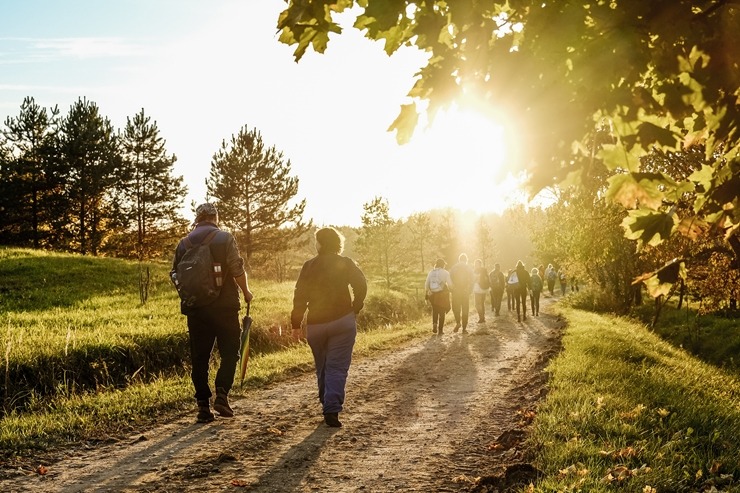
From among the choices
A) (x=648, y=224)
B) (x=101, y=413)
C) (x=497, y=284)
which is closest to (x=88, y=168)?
(x=497, y=284)

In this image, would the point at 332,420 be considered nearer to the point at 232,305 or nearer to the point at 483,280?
the point at 232,305

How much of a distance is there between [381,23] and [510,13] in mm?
608

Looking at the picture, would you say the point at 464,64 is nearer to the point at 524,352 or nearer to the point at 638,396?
the point at 638,396

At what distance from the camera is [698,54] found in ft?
7.77

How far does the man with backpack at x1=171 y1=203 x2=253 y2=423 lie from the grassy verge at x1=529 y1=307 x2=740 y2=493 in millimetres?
3330

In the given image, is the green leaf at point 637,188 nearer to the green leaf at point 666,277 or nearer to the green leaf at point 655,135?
the green leaf at point 655,135

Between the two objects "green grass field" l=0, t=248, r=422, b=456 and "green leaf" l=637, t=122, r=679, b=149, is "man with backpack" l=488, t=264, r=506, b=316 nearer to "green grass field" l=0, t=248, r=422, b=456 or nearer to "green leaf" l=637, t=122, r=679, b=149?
"green grass field" l=0, t=248, r=422, b=456

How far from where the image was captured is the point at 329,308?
604 cm

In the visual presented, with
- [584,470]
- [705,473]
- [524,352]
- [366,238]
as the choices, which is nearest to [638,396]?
[705,473]

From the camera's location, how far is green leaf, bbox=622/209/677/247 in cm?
293

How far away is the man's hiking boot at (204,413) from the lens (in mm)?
5809

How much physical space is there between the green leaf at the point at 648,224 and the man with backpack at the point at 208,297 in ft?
13.1

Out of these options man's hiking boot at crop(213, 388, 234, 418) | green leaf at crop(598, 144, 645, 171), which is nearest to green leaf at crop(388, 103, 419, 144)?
green leaf at crop(598, 144, 645, 171)

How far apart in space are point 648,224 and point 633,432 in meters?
2.74
